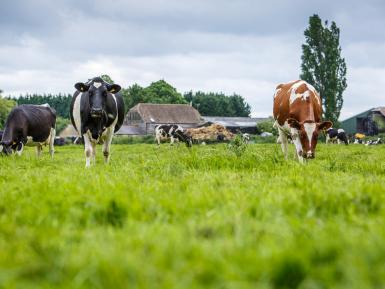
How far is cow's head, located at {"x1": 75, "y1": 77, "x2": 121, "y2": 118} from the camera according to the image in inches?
377

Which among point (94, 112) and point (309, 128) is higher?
point (94, 112)

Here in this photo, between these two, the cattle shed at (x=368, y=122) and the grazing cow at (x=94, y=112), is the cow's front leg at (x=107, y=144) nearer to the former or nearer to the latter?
the grazing cow at (x=94, y=112)

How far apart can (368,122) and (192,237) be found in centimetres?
8057

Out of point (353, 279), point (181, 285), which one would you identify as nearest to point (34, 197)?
point (181, 285)

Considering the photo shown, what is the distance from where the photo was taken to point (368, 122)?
254 feet

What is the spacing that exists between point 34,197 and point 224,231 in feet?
6.43

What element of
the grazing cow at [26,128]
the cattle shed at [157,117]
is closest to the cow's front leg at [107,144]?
the grazing cow at [26,128]

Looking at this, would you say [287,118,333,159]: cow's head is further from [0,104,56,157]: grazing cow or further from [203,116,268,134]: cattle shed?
[203,116,268,134]: cattle shed

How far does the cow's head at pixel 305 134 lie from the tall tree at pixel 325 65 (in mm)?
41279

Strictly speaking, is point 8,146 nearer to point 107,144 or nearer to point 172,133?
point 107,144

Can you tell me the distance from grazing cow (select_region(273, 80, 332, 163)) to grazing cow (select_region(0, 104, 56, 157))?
7542mm

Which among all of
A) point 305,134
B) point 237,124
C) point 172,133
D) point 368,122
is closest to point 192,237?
point 305,134

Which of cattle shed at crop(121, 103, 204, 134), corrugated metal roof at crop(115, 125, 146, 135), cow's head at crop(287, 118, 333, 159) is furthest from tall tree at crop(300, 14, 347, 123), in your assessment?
cow's head at crop(287, 118, 333, 159)

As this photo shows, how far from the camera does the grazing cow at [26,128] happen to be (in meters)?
13.9
